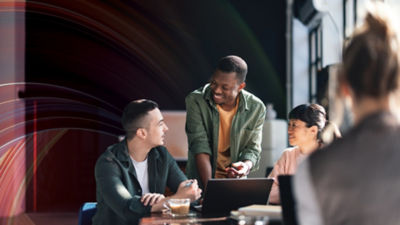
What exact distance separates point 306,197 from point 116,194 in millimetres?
1346

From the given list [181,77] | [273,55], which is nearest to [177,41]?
[181,77]

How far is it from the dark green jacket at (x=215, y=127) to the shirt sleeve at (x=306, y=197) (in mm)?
1858

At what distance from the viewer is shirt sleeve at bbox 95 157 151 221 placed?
7.29 ft

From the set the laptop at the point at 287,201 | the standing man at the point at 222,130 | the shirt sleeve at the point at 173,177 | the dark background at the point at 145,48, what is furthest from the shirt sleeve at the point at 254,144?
the dark background at the point at 145,48

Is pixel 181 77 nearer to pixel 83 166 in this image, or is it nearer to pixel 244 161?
A: pixel 83 166

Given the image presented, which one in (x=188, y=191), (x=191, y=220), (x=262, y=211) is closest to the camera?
(x=262, y=211)

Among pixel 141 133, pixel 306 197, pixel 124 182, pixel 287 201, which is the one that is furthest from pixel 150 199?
pixel 306 197

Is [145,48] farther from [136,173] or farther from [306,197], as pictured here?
[306,197]

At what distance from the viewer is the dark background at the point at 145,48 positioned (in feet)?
29.0

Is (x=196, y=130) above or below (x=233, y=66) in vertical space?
below

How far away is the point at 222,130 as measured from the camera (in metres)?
3.07

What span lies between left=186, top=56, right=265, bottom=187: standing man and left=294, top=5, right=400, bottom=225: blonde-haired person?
6.00ft

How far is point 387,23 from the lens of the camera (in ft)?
3.59

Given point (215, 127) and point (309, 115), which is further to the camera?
point (215, 127)
